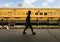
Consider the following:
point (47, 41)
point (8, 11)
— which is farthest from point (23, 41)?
point (8, 11)

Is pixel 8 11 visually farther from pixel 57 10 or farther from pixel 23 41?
pixel 23 41

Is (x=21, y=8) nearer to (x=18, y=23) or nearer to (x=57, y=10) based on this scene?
(x=57, y=10)

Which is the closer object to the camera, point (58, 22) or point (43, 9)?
point (58, 22)

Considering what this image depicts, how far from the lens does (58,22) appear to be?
3828 cm

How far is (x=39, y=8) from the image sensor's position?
5366cm

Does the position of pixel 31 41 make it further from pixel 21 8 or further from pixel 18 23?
pixel 21 8

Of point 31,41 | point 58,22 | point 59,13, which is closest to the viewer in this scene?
point 31,41

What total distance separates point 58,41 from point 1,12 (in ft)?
128

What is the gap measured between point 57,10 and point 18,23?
1603cm

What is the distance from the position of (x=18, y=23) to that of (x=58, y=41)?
83.2 feet

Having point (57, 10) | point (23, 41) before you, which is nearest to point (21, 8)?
point (57, 10)

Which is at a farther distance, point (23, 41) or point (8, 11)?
point (8, 11)

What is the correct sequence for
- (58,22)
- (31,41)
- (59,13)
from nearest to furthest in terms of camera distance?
(31,41) < (58,22) < (59,13)

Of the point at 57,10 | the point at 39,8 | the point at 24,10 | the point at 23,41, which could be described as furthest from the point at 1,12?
the point at 23,41
